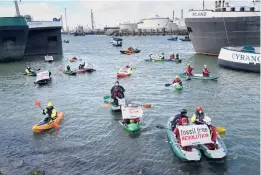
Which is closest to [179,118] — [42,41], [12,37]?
[12,37]

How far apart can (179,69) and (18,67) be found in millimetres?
28020

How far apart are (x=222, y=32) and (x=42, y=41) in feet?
136

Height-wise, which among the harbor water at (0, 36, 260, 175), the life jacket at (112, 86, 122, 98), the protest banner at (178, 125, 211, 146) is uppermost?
the life jacket at (112, 86, 122, 98)

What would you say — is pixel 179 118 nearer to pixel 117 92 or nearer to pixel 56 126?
Result: pixel 117 92

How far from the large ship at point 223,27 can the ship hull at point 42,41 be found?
32567 mm

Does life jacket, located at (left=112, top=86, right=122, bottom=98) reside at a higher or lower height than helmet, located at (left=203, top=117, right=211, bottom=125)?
higher

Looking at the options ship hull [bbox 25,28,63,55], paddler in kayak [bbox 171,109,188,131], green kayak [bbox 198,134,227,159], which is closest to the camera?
green kayak [bbox 198,134,227,159]

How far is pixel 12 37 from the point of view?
193 feet

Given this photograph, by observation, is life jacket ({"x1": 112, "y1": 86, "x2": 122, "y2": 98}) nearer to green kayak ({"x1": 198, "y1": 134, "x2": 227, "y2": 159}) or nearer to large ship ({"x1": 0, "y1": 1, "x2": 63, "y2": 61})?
green kayak ({"x1": 198, "y1": 134, "x2": 227, "y2": 159})

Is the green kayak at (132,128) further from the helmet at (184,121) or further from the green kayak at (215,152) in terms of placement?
the green kayak at (215,152)

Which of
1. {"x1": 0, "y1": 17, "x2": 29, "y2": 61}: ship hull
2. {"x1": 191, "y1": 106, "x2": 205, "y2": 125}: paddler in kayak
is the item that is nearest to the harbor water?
{"x1": 191, "y1": 106, "x2": 205, "y2": 125}: paddler in kayak

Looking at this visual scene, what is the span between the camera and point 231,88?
33.2m

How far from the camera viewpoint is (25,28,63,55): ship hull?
71625 mm

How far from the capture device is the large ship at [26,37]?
5756 cm
